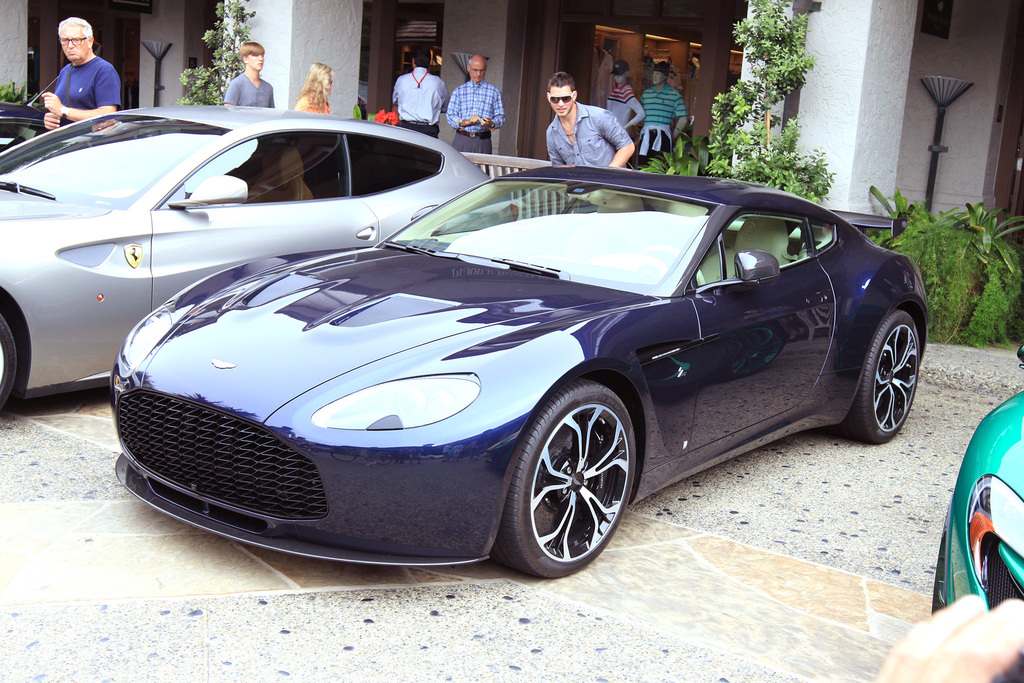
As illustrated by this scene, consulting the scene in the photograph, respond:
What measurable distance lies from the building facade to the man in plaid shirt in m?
1.50

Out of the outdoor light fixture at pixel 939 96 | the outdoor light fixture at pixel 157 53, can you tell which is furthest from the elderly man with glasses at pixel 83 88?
the outdoor light fixture at pixel 157 53

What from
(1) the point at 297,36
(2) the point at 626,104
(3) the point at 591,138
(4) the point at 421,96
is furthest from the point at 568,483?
(2) the point at 626,104

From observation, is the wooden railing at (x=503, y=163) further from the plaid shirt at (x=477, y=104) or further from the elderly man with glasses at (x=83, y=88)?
the elderly man with glasses at (x=83, y=88)

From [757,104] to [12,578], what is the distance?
6.87 meters

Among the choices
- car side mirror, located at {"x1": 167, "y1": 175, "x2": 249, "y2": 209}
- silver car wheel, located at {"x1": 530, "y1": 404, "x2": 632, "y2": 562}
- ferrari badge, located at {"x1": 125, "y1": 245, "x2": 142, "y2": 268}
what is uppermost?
car side mirror, located at {"x1": 167, "y1": 175, "x2": 249, "y2": 209}

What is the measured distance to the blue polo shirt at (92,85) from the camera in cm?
769

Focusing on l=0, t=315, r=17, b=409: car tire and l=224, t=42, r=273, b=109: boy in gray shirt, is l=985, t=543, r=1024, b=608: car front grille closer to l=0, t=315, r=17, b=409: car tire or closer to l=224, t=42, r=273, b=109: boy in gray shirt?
l=0, t=315, r=17, b=409: car tire

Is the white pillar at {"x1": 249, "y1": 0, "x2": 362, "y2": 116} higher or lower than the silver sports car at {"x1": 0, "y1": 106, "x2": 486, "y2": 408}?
higher

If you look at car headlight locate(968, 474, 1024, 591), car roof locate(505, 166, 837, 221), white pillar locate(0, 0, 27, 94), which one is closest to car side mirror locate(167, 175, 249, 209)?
car roof locate(505, 166, 837, 221)

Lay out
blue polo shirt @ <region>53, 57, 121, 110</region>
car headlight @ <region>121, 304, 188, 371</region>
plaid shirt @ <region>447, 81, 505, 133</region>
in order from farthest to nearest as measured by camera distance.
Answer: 1. plaid shirt @ <region>447, 81, 505, 133</region>
2. blue polo shirt @ <region>53, 57, 121, 110</region>
3. car headlight @ <region>121, 304, 188, 371</region>

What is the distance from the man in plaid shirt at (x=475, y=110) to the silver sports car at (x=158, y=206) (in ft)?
15.7

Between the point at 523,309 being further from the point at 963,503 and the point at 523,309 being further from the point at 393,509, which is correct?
the point at 963,503

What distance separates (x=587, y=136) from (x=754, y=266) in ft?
12.0

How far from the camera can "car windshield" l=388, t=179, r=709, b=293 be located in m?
4.07
